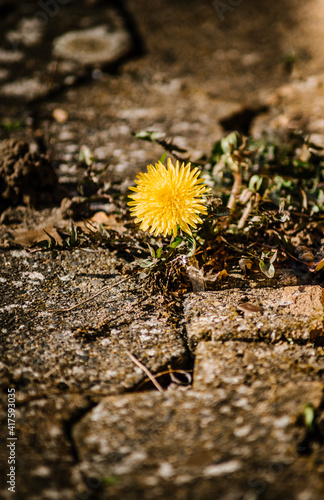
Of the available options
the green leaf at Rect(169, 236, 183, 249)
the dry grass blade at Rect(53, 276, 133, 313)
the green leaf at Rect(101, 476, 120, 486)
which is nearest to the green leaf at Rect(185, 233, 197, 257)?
the green leaf at Rect(169, 236, 183, 249)

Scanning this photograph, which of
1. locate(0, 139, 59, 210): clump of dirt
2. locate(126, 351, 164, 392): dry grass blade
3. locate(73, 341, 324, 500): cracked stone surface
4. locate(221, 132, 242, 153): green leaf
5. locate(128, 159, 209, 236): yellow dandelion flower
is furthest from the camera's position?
locate(0, 139, 59, 210): clump of dirt

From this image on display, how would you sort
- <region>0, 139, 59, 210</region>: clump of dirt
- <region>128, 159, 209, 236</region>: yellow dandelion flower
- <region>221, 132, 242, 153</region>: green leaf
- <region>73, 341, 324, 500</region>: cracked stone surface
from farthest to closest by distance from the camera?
<region>0, 139, 59, 210</region>: clump of dirt
<region>221, 132, 242, 153</region>: green leaf
<region>128, 159, 209, 236</region>: yellow dandelion flower
<region>73, 341, 324, 500</region>: cracked stone surface

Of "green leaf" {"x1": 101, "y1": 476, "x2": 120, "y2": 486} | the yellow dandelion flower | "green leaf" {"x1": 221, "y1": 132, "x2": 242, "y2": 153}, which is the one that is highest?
"green leaf" {"x1": 221, "y1": 132, "x2": 242, "y2": 153}

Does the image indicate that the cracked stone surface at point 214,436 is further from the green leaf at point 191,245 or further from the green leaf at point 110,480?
the green leaf at point 191,245

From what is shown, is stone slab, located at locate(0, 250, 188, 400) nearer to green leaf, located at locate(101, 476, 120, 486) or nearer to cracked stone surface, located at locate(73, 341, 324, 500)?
cracked stone surface, located at locate(73, 341, 324, 500)

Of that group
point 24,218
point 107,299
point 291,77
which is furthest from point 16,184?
point 291,77

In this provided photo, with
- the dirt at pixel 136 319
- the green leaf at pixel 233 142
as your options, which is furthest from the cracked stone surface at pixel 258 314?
the green leaf at pixel 233 142

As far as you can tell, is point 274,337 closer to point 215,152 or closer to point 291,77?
point 215,152
